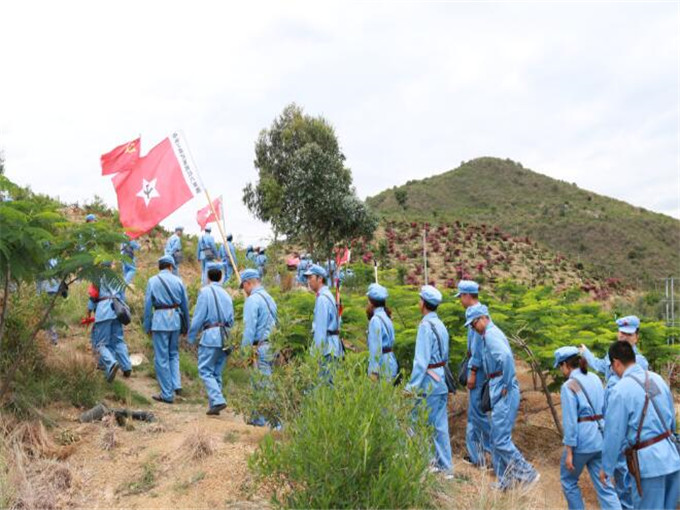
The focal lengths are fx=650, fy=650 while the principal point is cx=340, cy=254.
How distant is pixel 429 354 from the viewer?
6.86 metres

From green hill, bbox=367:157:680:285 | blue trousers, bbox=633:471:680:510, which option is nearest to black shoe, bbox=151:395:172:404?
blue trousers, bbox=633:471:680:510

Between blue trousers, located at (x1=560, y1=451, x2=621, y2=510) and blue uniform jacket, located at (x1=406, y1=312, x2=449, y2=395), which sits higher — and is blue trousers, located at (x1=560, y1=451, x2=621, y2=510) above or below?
below

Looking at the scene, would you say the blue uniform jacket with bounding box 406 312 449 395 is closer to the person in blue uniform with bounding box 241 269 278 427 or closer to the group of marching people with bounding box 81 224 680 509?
the group of marching people with bounding box 81 224 680 509

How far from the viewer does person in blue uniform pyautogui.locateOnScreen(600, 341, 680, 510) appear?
15.6 feet

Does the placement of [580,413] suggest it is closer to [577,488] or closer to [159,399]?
[577,488]

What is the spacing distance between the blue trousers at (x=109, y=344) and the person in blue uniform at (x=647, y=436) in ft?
20.3

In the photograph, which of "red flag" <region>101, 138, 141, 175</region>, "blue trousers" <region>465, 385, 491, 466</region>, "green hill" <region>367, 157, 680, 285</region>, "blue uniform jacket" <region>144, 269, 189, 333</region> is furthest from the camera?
"green hill" <region>367, 157, 680, 285</region>

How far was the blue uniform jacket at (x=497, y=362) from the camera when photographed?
669 cm

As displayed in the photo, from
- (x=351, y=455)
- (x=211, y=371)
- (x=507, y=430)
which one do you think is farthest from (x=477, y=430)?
(x=351, y=455)

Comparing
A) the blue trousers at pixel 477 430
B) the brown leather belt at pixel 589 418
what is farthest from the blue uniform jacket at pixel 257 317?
the brown leather belt at pixel 589 418

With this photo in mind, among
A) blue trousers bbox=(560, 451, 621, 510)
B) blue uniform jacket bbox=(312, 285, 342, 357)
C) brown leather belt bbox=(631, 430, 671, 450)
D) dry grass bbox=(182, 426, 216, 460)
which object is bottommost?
blue trousers bbox=(560, 451, 621, 510)

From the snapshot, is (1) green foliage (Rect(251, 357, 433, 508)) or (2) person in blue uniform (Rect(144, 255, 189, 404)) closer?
(1) green foliage (Rect(251, 357, 433, 508))

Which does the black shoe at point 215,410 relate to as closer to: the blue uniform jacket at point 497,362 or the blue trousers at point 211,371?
the blue trousers at point 211,371

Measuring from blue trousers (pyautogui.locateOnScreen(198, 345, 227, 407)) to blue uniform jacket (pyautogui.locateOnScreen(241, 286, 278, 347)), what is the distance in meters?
0.68
